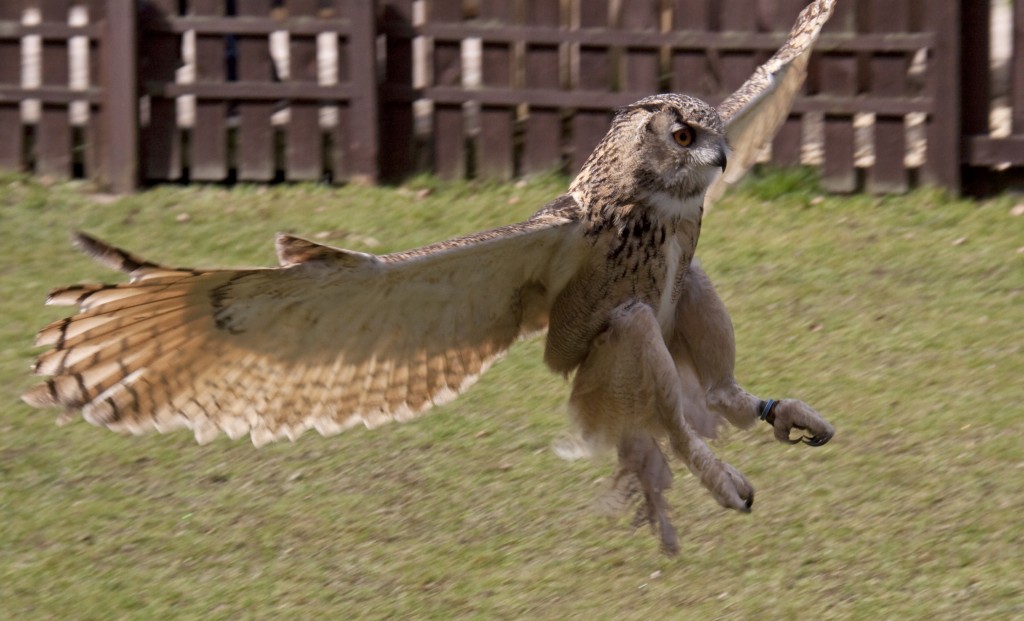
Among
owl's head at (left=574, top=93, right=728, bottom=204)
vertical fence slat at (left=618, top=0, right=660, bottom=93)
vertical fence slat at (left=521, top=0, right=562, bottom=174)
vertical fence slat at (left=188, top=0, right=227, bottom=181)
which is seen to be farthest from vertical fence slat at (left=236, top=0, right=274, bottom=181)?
owl's head at (left=574, top=93, right=728, bottom=204)

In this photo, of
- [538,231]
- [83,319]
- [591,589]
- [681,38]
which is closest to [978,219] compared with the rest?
[681,38]

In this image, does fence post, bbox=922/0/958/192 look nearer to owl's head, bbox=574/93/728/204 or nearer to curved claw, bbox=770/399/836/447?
curved claw, bbox=770/399/836/447

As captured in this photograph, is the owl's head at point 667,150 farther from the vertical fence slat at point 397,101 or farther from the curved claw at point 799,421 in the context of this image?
the vertical fence slat at point 397,101

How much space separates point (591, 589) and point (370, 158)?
419 centimetres

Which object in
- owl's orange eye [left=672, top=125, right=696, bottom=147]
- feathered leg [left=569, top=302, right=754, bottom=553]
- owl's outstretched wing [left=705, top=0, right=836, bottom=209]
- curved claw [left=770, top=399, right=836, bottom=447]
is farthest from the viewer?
owl's outstretched wing [left=705, top=0, right=836, bottom=209]

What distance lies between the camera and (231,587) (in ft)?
18.9

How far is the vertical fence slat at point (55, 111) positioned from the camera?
30.4 ft

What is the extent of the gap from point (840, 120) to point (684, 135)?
4.52 meters

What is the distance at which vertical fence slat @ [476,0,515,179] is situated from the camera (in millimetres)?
9078

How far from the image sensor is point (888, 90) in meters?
8.88

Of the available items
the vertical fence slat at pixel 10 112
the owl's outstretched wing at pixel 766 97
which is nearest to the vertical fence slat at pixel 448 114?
the vertical fence slat at pixel 10 112

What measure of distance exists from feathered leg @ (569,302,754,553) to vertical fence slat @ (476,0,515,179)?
415 cm

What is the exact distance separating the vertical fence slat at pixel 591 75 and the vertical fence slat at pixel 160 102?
2418 mm

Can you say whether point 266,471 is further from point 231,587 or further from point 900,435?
point 900,435
